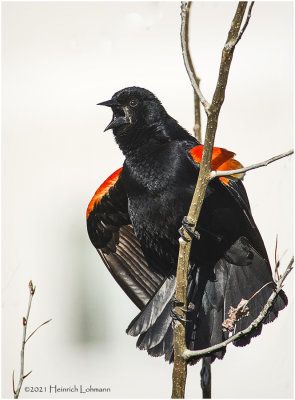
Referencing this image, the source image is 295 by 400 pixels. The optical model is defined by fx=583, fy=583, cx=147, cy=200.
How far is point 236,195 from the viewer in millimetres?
2652

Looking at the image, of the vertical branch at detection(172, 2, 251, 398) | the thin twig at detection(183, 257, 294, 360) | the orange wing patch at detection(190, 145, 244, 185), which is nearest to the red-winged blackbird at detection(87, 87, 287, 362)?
the orange wing patch at detection(190, 145, 244, 185)

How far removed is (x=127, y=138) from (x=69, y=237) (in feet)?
8.16

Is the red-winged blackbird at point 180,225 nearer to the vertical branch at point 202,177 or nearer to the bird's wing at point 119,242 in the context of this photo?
the bird's wing at point 119,242

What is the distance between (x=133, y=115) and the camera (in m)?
2.92

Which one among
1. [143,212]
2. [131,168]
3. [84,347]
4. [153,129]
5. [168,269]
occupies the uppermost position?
[153,129]

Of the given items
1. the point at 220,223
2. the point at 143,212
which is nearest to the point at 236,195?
the point at 220,223

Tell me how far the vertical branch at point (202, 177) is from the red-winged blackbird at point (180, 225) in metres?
0.49

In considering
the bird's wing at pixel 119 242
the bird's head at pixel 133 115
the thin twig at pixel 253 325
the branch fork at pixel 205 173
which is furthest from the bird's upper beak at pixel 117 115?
the thin twig at pixel 253 325

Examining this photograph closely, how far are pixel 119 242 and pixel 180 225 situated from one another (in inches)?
30.9

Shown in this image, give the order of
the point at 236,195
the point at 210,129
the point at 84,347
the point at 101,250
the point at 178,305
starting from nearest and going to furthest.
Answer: the point at 210,129 < the point at 178,305 < the point at 236,195 < the point at 101,250 < the point at 84,347

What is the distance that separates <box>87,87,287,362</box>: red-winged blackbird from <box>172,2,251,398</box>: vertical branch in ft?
1.61

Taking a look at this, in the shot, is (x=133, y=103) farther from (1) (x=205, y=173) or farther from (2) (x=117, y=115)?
(1) (x=205, y=173)

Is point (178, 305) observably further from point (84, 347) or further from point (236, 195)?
point (84, 347)

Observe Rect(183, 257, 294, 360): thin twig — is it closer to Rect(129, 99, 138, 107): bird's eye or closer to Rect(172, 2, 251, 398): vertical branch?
Result: Rect(172, 2, 251, 398): vertical branch
